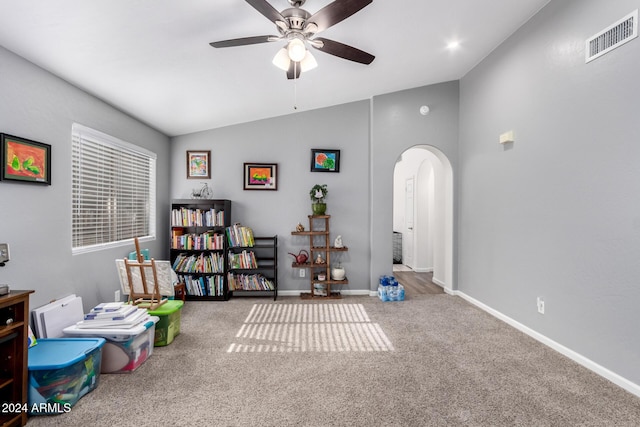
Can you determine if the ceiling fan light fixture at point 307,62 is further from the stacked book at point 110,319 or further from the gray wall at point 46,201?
the stacked book at point 110,319

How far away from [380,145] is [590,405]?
3479 mm

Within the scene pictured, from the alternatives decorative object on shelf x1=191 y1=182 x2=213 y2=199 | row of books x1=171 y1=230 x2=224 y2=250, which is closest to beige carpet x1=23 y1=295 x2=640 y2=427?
row of books x1=171 y1=230 x2=224 y2=250

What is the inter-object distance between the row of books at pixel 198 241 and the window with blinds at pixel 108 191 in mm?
364

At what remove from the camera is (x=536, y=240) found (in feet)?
9.75

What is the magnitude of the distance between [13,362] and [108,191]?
2.13m

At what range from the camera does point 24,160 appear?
7.59 feet

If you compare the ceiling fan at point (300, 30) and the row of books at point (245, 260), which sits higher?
the ceiling fan at point (300, 30)

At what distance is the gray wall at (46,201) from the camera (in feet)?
7.27

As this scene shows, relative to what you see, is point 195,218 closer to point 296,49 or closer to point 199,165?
point 199,165

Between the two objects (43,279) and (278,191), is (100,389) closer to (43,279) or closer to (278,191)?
(43,279)

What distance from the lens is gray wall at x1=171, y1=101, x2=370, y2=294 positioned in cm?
461

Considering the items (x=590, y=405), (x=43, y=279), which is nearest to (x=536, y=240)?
(x=590, y=405)

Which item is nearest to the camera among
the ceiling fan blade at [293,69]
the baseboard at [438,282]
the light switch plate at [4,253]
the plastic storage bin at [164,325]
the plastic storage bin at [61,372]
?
the plastic storage bin at [61,372]

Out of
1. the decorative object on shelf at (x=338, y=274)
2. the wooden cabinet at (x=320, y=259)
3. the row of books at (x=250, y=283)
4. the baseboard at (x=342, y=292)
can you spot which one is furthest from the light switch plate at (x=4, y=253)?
the decorative object on shelf at (x=338, y=274)
